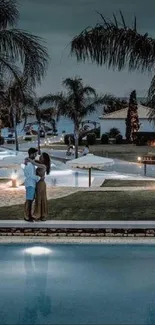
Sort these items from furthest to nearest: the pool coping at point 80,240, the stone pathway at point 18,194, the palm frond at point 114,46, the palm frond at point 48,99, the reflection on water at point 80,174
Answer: the palm frond at point 48,99 < the reflection on water at point 80,174 < the stone pathway at point 18,194 < the palm frond at point 114,46 < the pool coping at point 80,240

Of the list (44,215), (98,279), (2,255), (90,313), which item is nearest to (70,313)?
(90,313)

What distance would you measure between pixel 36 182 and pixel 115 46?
387 centimetres

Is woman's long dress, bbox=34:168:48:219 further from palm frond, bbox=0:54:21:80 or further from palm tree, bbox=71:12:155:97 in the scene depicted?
palm frond, bbox=0:54:21:80

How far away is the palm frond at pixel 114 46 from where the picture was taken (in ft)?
39.4

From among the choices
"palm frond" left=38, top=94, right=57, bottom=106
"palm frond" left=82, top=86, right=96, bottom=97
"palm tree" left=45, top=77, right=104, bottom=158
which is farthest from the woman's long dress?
"palm frond" left=38, top=94, right=57, bottom=106

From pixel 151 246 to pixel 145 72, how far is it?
4688 mm

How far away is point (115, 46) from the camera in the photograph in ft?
39.9

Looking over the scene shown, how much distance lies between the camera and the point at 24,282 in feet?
27.1

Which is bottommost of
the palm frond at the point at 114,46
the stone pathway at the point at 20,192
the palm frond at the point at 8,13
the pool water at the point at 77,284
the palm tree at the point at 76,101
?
the pool water at the point at 77,284

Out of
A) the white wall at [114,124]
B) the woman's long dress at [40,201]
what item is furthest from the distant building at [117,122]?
the woman's long dress at [40,201]

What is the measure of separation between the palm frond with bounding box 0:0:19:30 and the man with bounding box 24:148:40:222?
5.38 meters

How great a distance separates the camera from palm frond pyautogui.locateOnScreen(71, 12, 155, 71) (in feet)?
39.4

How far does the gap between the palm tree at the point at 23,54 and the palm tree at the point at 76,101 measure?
59.3 feet

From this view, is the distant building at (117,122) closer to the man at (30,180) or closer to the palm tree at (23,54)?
the palm tree at (23,54)
